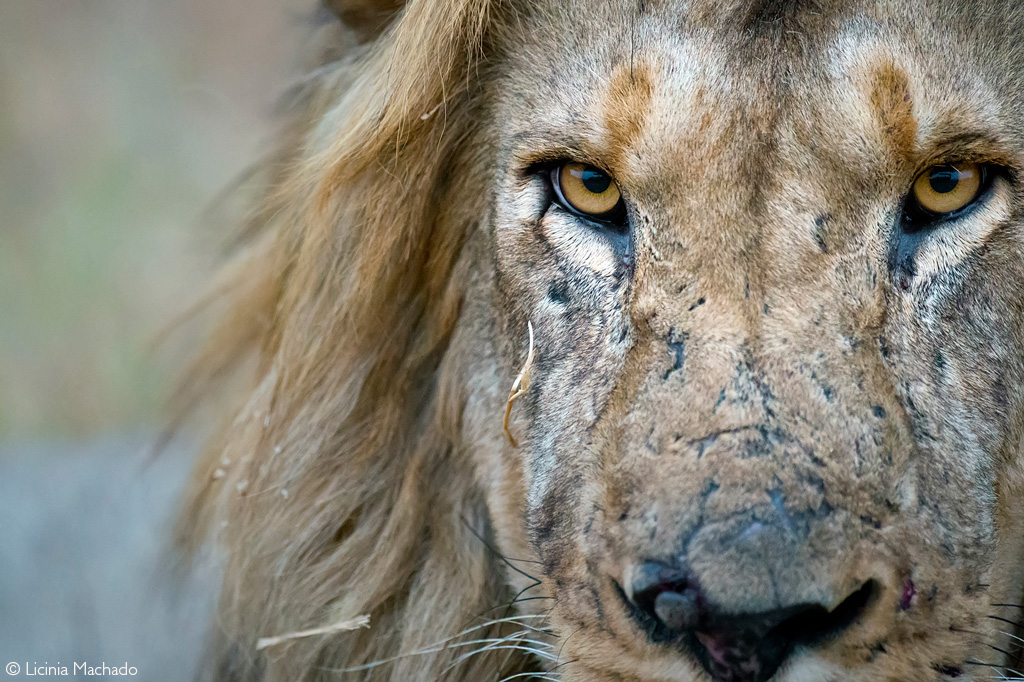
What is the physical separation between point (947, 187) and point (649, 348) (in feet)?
1.70

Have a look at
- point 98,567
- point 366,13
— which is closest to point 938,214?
point 366,13

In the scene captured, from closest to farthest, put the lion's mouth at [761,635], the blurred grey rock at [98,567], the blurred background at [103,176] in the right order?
the lion's mouth at [761,635] < the blurred grey rock at [98,567] < the blurred background at [103,176]

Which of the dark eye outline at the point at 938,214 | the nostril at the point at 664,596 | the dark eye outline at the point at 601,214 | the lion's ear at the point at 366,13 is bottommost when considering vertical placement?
the nostril at the point at 664,596

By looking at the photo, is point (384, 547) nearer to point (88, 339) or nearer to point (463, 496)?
point (463, 496)

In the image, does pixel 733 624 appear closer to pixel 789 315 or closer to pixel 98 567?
pixel 789 315

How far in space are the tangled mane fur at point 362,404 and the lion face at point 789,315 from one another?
31 cm

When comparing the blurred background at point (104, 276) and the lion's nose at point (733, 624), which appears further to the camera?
the blurred background at point (104, 276)

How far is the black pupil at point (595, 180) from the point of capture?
1.67 m

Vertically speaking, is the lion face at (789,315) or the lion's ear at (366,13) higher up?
the lion's ear at (366,13)

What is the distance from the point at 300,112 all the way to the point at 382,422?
662mm

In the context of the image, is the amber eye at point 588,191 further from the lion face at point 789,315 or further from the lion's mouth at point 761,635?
the lion's mouth at point 761,635

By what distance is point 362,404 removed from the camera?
79.1 inches

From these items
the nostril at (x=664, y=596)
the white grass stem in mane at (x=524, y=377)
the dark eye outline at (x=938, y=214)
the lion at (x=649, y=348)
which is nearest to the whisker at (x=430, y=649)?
the lion at (x=649, y=348)

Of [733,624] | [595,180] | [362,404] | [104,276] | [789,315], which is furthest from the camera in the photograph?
[104,276]
